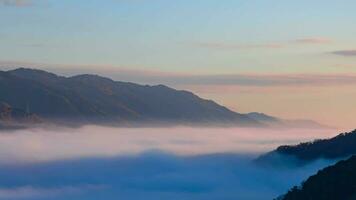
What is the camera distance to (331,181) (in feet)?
557

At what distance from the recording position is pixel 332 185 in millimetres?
166875

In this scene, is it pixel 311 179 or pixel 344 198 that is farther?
pixel 311 179

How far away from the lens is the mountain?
15988 centimetres

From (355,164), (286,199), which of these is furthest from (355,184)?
(286,199)

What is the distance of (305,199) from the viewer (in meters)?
171

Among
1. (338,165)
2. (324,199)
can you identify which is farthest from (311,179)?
(324,199)

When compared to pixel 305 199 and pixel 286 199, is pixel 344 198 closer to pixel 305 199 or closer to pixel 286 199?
pixel 305 199

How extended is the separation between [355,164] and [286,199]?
1787cm

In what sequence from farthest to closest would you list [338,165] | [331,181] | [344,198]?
[338,165] < [331,181] < [344,198]

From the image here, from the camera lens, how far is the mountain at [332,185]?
160 metres

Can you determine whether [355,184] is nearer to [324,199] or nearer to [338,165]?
[324,199]

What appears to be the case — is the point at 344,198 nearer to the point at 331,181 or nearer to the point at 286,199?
the point at 331,181

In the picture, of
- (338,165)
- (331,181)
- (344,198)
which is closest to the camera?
(344,198)

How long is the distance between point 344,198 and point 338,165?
25.4 meters
